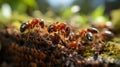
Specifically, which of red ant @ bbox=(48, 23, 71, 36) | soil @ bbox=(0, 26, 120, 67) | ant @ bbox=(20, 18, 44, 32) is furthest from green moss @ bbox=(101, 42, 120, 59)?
ant @ bbox=(20, 18, 44, 32)

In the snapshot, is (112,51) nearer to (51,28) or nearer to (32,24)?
(51,28)

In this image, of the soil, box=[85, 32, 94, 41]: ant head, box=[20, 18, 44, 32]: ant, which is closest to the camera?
the soil

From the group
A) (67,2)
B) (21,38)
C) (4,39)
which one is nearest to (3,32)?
(4,39)

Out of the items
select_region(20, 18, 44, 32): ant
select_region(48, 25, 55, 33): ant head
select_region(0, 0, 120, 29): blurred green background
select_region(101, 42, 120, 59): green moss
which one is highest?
select_region(0, 0, 120, 29): blurred green background

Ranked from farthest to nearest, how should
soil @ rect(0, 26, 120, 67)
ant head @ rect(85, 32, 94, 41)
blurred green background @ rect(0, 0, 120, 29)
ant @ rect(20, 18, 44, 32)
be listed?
blurred green background @ rect(0, 0, 120, 29) → ant @ rect(20, 18, 44, 32) → ant head @ rect(85, 32, 94, 41) → soil @ rect(0, 26, 120, 67)

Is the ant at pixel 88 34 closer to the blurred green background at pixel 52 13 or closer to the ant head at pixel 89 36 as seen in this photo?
the ant head at pixel 89 36

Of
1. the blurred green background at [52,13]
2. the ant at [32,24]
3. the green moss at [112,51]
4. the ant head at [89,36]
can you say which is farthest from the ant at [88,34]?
the blurred green background at [52,13]

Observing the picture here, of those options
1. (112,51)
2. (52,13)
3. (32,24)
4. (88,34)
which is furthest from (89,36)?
(52,13)

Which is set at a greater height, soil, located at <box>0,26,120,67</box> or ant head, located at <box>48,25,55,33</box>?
ant head, located at <box>48,25,55,33</box>

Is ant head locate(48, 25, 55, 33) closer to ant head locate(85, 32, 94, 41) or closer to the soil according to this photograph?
the soil

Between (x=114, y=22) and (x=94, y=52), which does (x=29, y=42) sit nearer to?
(x=94, y=52)

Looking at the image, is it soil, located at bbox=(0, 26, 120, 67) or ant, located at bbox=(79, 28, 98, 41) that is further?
ant, located at bbox=(79, 28, 98, 41)
